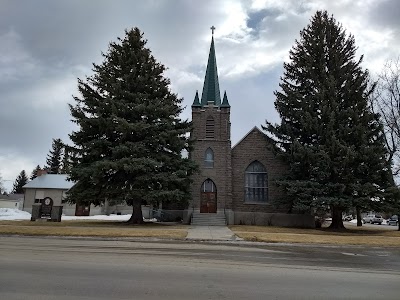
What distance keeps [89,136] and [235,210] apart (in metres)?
14.4

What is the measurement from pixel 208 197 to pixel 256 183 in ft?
15.6

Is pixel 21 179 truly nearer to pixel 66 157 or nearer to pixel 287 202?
pixel 66 157

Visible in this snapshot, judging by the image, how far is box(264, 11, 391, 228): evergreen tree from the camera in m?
27.3

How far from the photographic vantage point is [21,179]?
92750 mm

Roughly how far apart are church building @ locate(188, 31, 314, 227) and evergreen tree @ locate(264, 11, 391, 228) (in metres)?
2.74

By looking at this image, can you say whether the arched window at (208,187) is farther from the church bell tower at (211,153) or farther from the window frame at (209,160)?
the window frame at (209,160)

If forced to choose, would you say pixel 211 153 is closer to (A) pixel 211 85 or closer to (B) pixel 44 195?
(A) pixel 211 85

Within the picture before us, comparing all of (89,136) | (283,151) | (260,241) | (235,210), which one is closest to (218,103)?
(283,151)

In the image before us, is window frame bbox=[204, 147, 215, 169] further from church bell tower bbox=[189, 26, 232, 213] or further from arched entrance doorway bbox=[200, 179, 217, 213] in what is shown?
arched entrance doorway bbox=[200, 179, 217, 213]

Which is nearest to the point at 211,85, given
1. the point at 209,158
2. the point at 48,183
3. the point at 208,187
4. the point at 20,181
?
the point at 209,158

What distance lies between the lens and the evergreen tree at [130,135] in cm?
2520

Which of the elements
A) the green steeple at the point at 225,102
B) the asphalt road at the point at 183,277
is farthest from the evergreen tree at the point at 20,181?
the asphalt road at the point at 183,277

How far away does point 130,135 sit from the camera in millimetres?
26828

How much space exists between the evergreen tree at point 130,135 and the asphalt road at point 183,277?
14266mm
